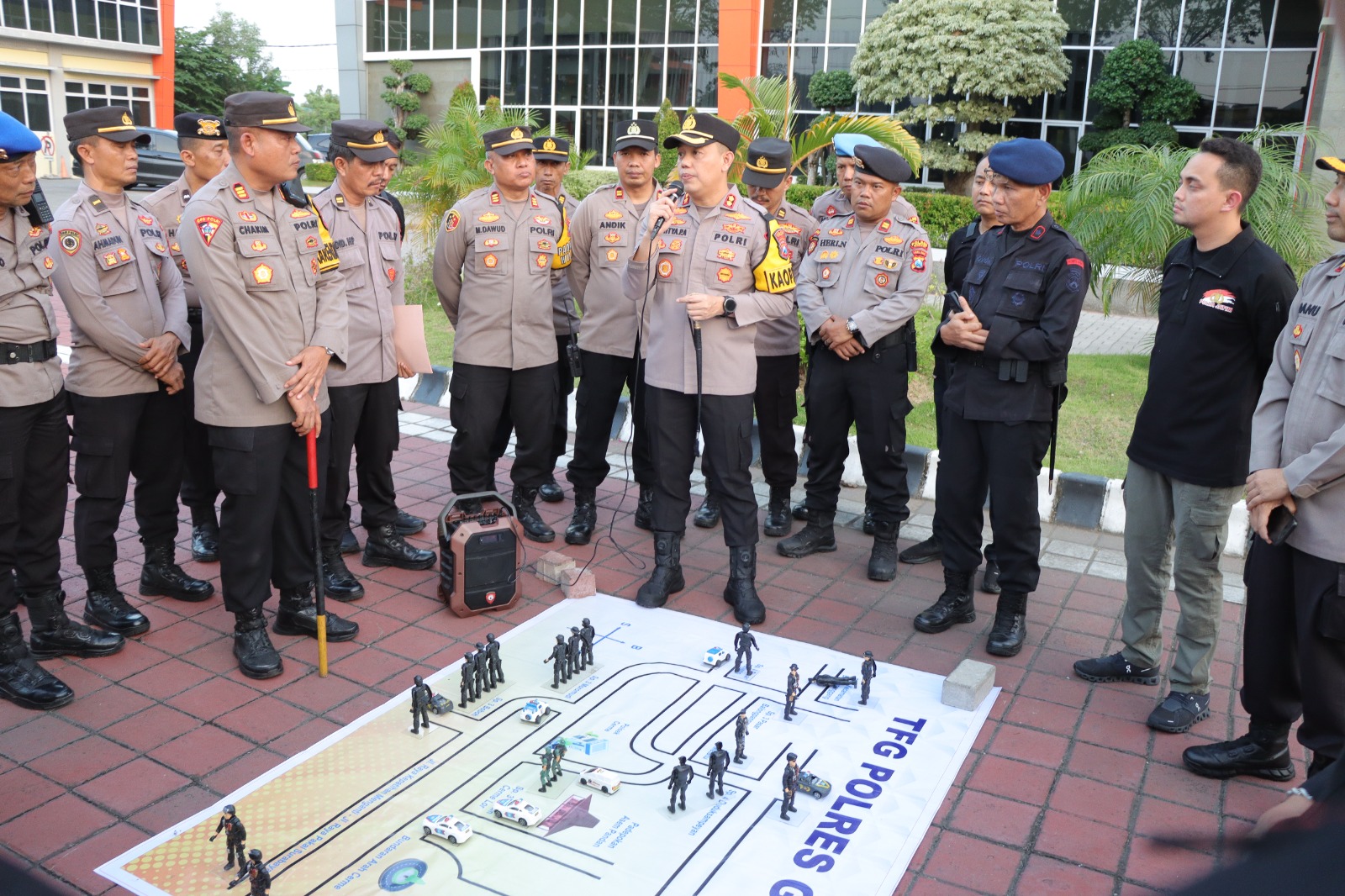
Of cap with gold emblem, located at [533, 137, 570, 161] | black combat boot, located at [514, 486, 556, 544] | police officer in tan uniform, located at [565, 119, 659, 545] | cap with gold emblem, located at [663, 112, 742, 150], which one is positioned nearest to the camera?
cap with gold emblem, located at [663, 112, 742, 150]

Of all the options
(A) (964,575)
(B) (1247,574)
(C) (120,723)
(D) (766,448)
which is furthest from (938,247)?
(C) (120,723)

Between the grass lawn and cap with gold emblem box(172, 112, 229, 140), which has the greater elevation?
cap with gold emblem box(172, 112, 229, 140)

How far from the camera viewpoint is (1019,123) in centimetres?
2208

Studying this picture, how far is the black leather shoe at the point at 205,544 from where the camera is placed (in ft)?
18.5

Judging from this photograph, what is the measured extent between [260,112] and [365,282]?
133 cm

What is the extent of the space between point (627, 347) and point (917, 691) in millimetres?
2703

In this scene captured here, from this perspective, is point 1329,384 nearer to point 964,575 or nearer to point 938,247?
point 964,575

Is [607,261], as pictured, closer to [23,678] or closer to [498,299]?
[498,299]

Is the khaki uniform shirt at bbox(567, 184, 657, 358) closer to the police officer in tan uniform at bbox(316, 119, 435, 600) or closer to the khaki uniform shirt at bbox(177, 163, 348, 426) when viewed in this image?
the police officer in tan uniform at bbox(316, 119, 435, 600)

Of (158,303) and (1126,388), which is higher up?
(158,303)

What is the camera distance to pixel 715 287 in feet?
17.2

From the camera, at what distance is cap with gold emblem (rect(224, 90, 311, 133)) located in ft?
13.7

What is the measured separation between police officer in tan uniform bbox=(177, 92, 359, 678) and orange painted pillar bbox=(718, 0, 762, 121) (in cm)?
2103

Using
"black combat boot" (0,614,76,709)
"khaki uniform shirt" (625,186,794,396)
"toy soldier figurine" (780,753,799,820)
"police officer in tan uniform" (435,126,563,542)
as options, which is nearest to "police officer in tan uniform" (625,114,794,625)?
"khaki uniform shirt" (625,186,794,396)
